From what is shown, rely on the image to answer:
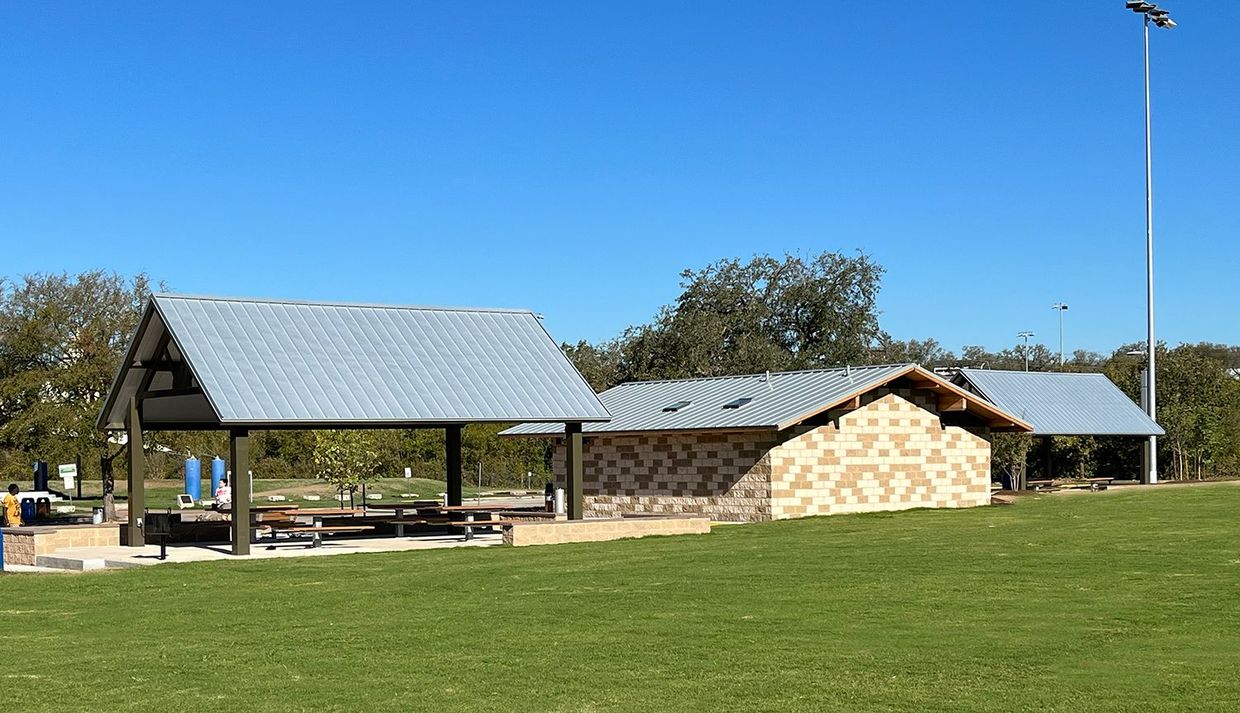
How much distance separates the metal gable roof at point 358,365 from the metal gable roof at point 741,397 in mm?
5196

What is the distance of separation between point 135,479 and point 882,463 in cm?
1749

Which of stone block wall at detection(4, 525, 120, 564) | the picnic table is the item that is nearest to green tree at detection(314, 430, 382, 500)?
the picnic table

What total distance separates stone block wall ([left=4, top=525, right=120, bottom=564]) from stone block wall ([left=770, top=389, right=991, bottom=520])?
14320 mm

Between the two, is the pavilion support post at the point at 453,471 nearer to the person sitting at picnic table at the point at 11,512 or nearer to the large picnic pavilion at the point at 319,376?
the large picnic pavilion at the point at 319,376

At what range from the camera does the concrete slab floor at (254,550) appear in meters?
24.1

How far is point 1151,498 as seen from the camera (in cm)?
3962

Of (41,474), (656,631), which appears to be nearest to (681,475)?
(41,474)

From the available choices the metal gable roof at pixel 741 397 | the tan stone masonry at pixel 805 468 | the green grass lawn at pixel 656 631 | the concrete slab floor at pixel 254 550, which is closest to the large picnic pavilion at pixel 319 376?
the concrete slab floor at pixel 254 550

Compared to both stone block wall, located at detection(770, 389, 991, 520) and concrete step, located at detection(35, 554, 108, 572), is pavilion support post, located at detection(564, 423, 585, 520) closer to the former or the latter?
stone block wall, located at detection(770, 389, 991, 520)

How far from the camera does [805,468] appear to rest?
34000mm

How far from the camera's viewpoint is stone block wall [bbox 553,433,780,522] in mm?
33688

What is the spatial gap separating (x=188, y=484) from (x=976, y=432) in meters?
26.2

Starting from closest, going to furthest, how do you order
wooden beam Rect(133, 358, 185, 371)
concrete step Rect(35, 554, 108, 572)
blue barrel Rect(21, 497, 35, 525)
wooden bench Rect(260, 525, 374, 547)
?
concrete step Rect(35, 554, 108, 572)
wooden bench Rect(260, 525, 374, 547)
wooden beam Rect(133, 358, 185, 371)
blue barrel Rect(21, 497, 35, 525)

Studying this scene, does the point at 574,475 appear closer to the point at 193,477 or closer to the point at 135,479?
the point at 135,479
